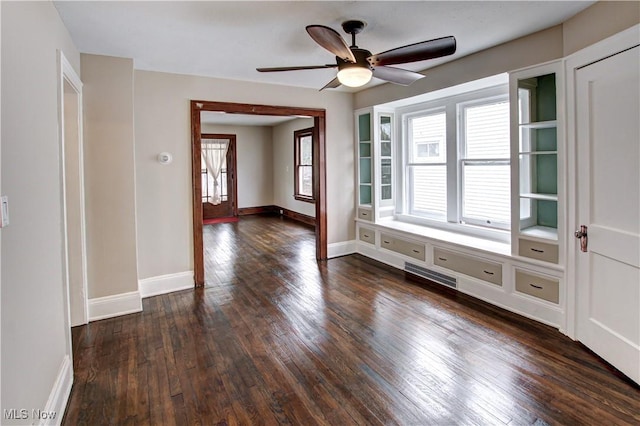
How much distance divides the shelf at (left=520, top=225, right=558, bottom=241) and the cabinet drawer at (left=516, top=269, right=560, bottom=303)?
0.34 metres

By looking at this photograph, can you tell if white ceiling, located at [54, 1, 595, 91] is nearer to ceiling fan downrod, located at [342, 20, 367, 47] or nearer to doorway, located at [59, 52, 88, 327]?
ceiling fan downrod, located at [342, 20, 367, 47]

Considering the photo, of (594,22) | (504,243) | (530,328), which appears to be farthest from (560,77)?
(530,328)

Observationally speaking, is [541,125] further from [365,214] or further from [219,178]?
[219,178]

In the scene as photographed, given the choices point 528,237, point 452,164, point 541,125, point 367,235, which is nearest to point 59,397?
point 528,237

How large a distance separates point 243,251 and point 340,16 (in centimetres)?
408

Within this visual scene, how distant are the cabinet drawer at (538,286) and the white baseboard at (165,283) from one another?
11.3ft

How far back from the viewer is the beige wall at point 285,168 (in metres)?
8.71

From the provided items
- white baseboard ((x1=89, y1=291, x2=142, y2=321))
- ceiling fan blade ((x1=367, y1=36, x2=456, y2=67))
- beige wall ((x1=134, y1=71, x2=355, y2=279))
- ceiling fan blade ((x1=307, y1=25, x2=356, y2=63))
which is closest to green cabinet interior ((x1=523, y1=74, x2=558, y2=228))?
ceiling fan blade ((x1=367, y1=36, x2=456, y2=67))

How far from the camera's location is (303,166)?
8680mm

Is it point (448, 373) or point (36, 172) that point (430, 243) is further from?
point (36, 172)

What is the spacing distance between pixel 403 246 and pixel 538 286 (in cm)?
178

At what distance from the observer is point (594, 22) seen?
2.55 m

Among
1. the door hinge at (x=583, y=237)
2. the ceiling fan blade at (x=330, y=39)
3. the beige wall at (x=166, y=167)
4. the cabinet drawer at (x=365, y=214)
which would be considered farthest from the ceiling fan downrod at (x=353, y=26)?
the cabinet drawer at (x=365, y=214)

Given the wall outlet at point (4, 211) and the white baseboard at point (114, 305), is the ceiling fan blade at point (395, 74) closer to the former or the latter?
the wall outlet at point (4, 211)
